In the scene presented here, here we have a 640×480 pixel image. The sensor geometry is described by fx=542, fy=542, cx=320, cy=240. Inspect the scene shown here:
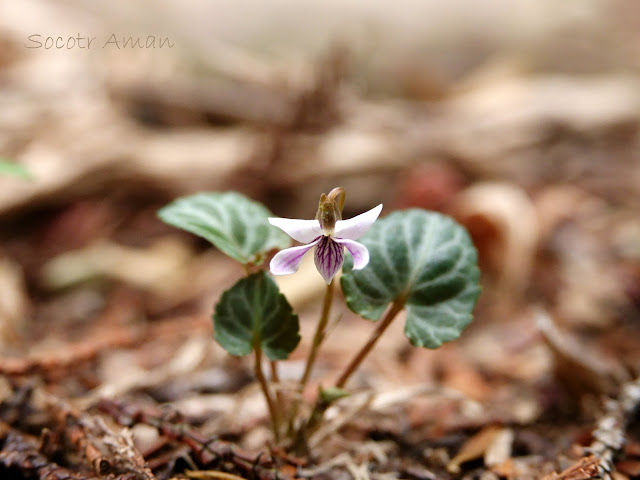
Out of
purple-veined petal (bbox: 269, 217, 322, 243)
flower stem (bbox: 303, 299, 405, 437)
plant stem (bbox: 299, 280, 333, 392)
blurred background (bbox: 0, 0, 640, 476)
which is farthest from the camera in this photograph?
blurred background (bbox: 0, 0, 640, 476)

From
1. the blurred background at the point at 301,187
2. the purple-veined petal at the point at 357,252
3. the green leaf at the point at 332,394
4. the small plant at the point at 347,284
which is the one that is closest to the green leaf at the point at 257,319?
the small plant at the point at 347,284

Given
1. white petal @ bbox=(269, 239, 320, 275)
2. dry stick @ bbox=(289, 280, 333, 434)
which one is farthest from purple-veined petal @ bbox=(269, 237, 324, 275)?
dry stick @ bbox=(289, 280, 333, 434)

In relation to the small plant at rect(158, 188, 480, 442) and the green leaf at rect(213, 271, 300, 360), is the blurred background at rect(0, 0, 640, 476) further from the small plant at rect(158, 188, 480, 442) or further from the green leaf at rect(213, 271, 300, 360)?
the green leaf at rect(213, 271, 300, 360)

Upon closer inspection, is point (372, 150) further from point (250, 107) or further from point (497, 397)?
point (497, 397)

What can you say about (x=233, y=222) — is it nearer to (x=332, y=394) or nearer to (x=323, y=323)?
(x=323, y=323)

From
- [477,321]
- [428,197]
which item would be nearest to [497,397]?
[477,321]

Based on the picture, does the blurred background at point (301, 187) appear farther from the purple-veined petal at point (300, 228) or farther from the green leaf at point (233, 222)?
the purple-veined petal at point (300, 228)

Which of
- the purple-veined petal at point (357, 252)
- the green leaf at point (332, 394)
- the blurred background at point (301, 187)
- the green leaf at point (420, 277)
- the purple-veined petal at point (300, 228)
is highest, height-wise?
the purple-veined petal at point (300, 228)

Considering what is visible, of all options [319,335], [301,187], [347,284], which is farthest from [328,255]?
[301,187]
